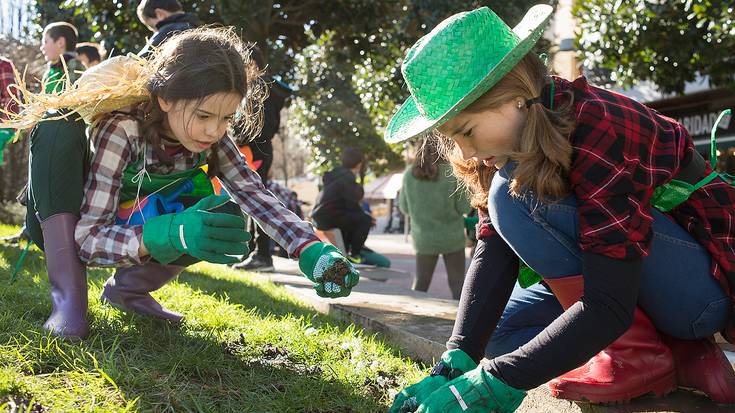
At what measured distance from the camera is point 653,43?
25.8 feet

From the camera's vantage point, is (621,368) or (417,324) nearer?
(621,368)

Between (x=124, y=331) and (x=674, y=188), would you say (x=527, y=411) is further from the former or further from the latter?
(x=124, y=331)

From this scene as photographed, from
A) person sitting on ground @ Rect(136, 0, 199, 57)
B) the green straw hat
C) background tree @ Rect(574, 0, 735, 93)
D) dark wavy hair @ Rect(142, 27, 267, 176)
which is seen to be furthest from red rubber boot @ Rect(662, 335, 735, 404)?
background tree @ Rect(574, 0, 735, 93)

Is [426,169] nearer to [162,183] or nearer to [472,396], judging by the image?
[162,183]

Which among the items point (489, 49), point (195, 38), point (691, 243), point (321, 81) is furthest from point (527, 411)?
point (321, 81)

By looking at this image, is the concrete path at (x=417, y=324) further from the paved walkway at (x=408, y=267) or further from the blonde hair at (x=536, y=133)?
the paved walkway at (x=408, y=267)

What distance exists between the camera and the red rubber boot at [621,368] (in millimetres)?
1833

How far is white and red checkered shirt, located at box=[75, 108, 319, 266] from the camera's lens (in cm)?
224

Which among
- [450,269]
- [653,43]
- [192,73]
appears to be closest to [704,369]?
[192,73]

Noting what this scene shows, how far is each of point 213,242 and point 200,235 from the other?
46 millimetres

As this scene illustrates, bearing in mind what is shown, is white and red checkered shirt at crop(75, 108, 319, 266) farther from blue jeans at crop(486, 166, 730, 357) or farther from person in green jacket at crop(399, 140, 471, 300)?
person in green jacket at crop(399, 140, 471, 300)

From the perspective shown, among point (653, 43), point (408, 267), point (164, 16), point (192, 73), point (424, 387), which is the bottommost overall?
point (408, 267)

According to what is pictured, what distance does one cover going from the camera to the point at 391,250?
1631cm

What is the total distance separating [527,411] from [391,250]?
14.3 m
